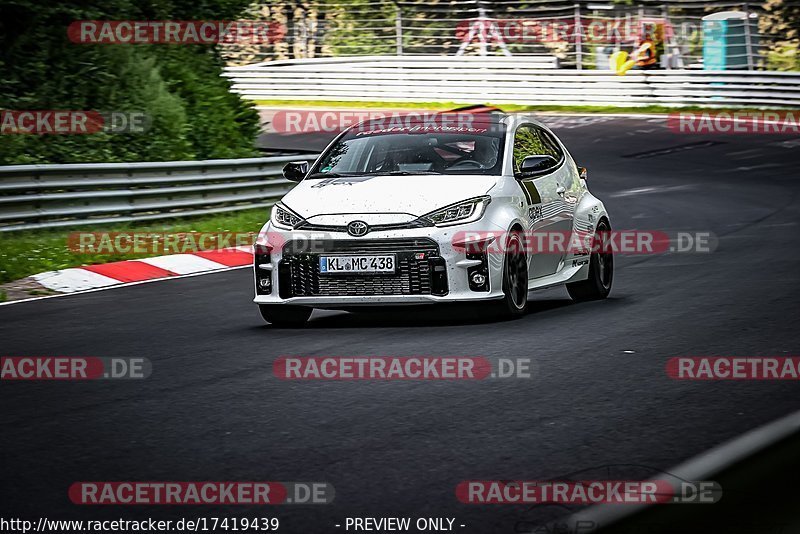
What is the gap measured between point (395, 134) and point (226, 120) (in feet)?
35.2

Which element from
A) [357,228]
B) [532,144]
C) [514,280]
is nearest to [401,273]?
[357,228]

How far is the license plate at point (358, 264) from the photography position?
9.15 m

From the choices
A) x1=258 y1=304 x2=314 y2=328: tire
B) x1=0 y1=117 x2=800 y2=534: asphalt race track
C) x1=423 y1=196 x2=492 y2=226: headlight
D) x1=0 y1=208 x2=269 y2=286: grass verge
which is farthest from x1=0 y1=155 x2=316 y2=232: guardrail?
x1=423 y1=196 x2=492 y2=226: headlight

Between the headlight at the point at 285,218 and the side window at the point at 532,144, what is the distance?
1.77 metres

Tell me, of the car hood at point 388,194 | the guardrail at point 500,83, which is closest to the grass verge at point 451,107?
the guardrail at point 500,83

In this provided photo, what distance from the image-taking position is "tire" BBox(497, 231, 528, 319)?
9.42m

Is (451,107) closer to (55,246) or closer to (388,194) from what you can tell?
(55,246)

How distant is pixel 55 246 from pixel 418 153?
5.82 meters

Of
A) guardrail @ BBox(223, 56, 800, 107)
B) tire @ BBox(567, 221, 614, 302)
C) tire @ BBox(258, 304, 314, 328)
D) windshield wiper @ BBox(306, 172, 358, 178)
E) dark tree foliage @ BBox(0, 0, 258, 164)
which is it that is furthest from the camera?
guardrail @ BBox(223, 56, 800, 107)

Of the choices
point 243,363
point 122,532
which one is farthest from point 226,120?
point 122,532

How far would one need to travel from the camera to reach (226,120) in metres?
20.9

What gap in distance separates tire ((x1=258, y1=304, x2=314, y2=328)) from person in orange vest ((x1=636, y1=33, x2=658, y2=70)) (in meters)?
27.0

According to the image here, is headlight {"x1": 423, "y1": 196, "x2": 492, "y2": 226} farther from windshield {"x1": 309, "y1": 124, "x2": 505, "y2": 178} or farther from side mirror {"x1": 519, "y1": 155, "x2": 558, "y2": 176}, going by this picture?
side mirror {"x1": 519, "y1": 155, "x2": 558, "y2": 176}

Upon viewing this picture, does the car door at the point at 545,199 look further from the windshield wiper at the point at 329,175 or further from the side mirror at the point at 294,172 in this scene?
the side mirror at the point at 294,172
